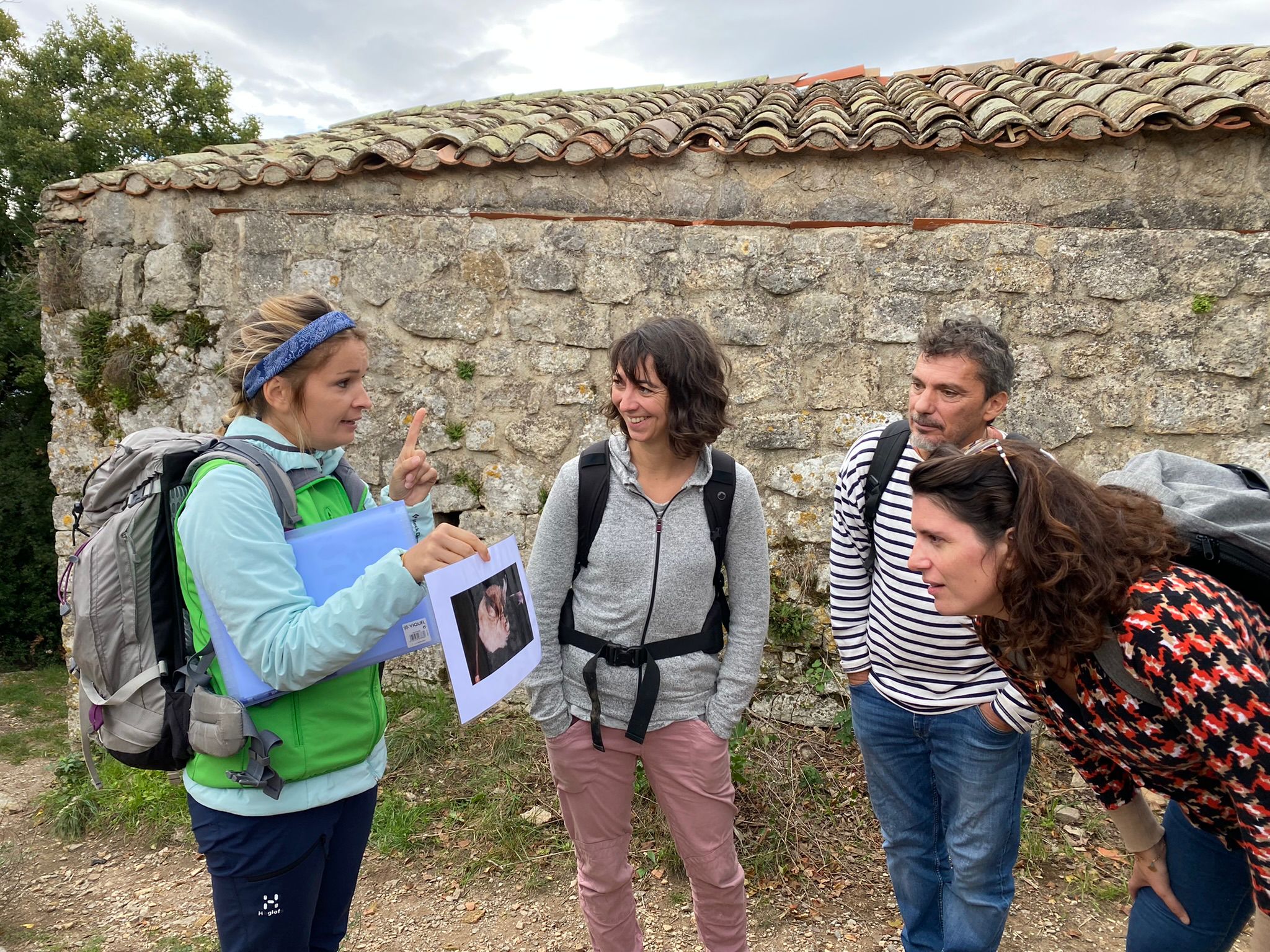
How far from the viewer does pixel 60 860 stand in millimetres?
3287

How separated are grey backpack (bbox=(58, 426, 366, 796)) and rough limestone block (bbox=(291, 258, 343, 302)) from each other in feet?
7.99

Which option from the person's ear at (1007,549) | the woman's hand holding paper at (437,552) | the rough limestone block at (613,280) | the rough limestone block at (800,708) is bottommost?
the rough limestone block at (800,708)

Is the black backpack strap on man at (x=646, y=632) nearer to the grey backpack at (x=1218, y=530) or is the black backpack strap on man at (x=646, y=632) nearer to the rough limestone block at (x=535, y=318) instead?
the grey backpack at (x=1218, y=530)

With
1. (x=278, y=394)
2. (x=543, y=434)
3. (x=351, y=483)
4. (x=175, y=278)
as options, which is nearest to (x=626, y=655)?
(x=351, y=483)

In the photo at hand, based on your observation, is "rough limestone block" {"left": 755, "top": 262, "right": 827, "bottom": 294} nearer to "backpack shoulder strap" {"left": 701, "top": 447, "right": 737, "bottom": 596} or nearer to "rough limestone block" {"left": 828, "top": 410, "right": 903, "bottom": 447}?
"rough limestone block" {"left": 828, "top": 410, "right": 903, "bottom": 447}

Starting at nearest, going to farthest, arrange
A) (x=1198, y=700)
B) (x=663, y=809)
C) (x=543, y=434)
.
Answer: (x=1198, y=700) → (x=663, y=809) → (x=543, y=434)

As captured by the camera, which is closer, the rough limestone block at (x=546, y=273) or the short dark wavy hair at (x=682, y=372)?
the short dark wavy hair at (x=682, y=372)

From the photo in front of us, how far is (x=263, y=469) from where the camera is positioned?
1.53 m

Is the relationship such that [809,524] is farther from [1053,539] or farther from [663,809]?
[1053,539]

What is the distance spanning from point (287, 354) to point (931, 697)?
1727 mm

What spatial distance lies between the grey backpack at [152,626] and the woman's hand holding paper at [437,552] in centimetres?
31

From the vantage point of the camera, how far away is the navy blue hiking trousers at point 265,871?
155cm

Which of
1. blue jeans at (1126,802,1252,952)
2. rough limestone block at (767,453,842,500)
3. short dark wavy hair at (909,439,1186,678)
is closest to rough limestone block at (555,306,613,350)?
rough limestone block at (767,453,842,500)

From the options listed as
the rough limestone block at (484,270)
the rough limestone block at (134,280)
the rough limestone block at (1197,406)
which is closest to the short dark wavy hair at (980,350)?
the rough limestone block at (1197,406)
